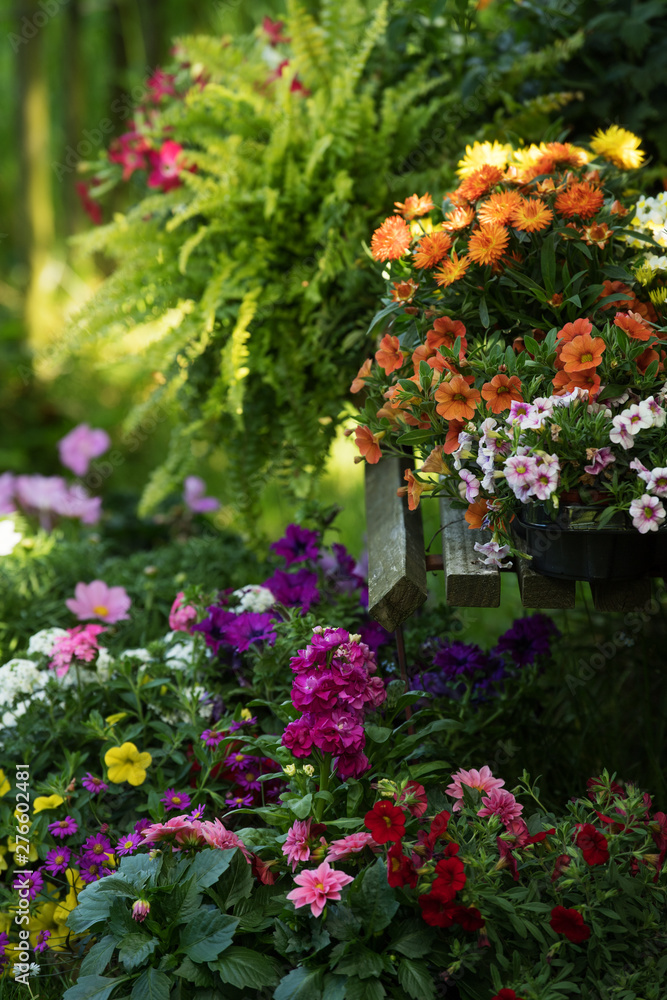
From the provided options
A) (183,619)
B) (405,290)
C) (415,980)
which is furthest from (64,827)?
(405,290)

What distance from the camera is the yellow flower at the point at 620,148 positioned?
1677mm

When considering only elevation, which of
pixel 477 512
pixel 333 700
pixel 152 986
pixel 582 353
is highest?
pixel 582 353

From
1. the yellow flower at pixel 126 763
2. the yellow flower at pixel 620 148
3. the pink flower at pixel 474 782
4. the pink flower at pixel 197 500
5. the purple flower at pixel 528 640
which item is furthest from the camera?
the pink flower at pixel 197 500

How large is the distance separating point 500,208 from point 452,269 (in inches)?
5.2

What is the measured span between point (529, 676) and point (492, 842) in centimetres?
62

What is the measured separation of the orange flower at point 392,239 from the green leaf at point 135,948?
3.92ft

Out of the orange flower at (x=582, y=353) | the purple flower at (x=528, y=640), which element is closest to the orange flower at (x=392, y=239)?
the orange flower at (x=582, y=353)

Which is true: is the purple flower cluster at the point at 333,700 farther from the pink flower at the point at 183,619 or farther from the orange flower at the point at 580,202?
the orange flower at the point at 580,202

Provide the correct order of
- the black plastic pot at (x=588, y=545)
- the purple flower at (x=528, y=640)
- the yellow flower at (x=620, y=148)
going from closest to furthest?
1. the black plastic pot at (x=588, y=545)
2. the yellow flower at (x=620, y=148)
3. the purple flower at (x=528, y=640)

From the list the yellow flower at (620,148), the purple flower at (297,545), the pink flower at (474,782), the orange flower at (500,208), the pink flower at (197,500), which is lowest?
the pink flower at (474,782)

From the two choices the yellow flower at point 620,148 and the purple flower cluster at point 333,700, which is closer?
the purple flower cluster at point 333,700

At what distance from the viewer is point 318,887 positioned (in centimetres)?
116

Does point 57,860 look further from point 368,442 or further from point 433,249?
point 433,249

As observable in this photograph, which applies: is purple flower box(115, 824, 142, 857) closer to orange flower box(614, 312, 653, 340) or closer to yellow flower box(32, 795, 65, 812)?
yellow flower box(32, 795, 65, 812)
